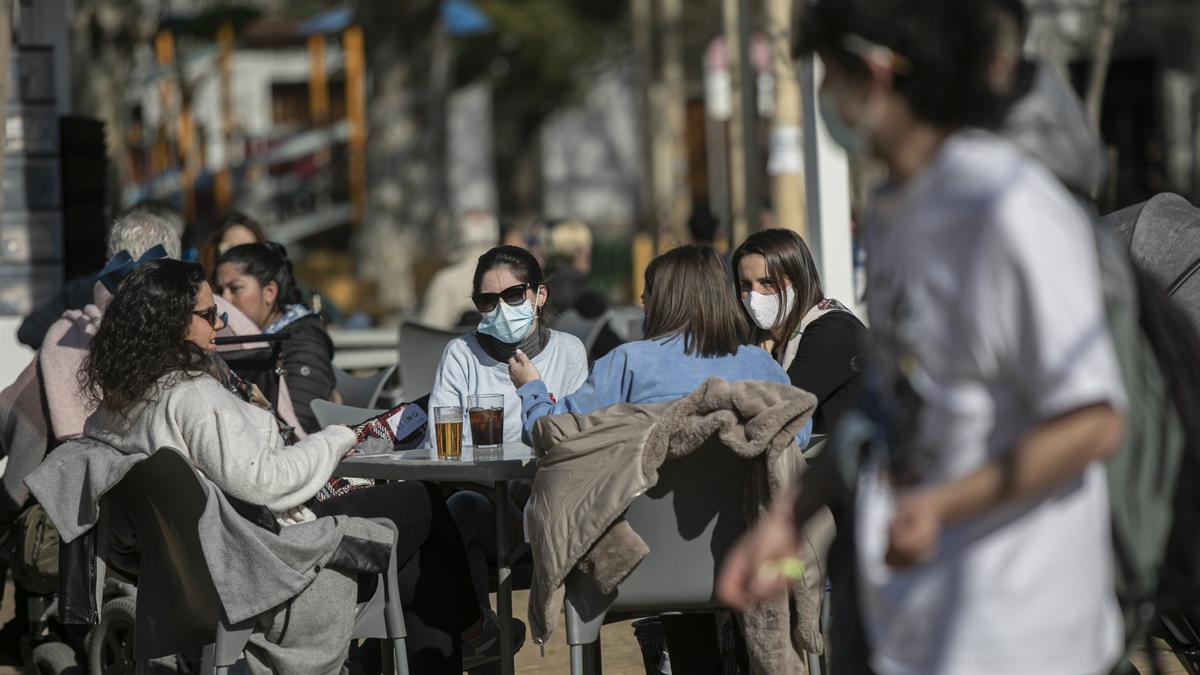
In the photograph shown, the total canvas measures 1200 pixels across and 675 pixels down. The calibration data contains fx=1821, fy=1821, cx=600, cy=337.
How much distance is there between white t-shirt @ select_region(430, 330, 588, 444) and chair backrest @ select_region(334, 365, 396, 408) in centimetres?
160

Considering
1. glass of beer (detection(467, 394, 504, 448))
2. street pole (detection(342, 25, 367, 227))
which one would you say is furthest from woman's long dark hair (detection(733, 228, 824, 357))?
street pole (detection(342, 25, 367, 227))

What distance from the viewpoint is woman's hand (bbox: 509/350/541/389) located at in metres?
5.10

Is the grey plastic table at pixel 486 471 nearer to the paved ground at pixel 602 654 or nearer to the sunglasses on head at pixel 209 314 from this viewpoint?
the sunglasses on head at pixel 209 314

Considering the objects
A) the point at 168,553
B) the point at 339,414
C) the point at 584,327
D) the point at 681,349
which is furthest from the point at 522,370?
the point at 584,327

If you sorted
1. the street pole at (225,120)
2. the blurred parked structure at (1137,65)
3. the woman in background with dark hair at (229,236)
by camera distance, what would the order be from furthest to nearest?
the blurred parked structure at (1137,65), the street pole at (225,120), the woman in background with dark hair at (229,236)

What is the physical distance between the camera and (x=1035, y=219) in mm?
2072

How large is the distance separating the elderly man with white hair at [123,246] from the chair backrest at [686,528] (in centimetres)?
274

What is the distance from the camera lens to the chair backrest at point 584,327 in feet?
27.8

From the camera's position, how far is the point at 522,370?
5.12 metres

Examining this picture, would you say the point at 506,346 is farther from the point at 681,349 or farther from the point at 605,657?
the point at 605,657

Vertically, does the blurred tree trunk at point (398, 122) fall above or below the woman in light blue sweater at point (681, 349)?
above

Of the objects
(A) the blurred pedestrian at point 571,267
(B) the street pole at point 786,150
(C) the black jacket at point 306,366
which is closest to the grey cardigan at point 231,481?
(C) the black jacket at point 306,366

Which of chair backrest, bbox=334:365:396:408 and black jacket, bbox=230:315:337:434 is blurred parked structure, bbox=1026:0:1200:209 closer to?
chair backrest, bbox=334:365:396:408

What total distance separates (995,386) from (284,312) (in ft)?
16.5
